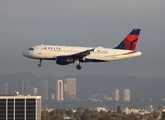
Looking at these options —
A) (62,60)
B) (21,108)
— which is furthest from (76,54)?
(21,108)

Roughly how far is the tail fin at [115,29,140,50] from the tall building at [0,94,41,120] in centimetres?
3615

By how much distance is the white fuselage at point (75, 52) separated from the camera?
131875 millimetres

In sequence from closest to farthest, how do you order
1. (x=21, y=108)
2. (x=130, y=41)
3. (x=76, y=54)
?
(x=76, y=54)
(x=130, y=41)
(x=21, y=108)

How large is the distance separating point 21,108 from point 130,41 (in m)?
39.7

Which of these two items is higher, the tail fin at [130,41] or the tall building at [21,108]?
the tail fin at [130,41]

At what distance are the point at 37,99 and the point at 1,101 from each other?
8.90m

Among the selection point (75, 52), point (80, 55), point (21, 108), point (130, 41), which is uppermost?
point (130, 41)

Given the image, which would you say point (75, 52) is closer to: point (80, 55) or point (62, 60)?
point (80, 55)

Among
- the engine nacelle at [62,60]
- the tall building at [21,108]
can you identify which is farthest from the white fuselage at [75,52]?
the tall building at [21,108]

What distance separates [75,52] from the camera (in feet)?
438

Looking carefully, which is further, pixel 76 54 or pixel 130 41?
pixel 130 41

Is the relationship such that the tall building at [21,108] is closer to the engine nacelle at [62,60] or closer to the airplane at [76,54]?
the airplane at [76,54]

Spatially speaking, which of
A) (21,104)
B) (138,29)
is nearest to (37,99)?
(21,104)

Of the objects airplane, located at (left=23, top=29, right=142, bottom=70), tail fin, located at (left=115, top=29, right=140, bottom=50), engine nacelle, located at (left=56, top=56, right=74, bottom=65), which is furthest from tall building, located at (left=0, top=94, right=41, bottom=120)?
engine nacelle, located at (left=56, top=56, right=74, bottom=65)
